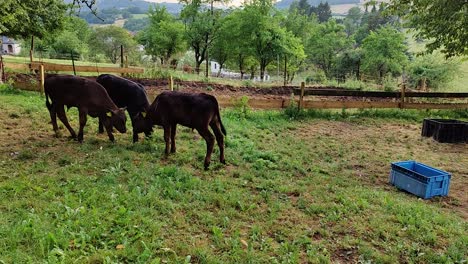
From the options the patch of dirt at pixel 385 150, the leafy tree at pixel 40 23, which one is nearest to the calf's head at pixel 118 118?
the patch of dirt at pixel 385 150

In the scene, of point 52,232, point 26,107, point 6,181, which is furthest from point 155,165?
point 26,107

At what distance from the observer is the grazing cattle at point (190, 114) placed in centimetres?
642

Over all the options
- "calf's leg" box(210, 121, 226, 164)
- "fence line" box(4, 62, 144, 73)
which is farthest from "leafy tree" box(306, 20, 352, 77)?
"calf's leg" box(210, 121, 226, 164)

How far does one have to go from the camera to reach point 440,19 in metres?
8.38

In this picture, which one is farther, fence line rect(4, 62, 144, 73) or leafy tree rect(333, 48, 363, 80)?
leafy tree rect(333, 48, 363, 80)

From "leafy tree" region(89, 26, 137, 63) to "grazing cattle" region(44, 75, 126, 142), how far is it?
214 ft

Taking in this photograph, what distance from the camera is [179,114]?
663 cm

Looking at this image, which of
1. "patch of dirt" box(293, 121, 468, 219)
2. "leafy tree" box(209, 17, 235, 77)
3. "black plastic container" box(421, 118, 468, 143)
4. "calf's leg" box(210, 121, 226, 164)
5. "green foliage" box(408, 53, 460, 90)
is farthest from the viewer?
"leafy tree" box(209, 17, 235, 77)

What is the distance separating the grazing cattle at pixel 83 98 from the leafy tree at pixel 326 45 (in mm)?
44809

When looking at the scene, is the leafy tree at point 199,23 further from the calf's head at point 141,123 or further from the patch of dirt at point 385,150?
the calf's head at point 141,123

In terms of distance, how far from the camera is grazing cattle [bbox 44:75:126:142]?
7.04 meters

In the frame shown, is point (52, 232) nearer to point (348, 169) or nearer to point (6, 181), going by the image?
point (6, 181)

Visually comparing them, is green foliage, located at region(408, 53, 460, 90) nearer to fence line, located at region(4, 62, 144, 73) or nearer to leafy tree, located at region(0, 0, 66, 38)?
fence line, located at region(4, 62, 144, 73)

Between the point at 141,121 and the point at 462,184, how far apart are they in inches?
258
